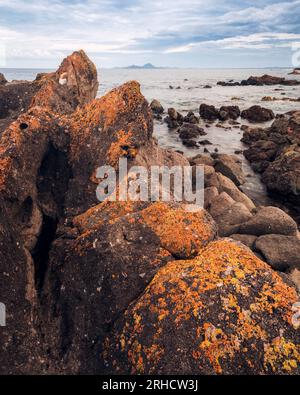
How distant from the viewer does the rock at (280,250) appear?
32.8ft

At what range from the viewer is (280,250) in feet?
33.4

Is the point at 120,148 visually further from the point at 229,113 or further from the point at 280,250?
the point at 229,113

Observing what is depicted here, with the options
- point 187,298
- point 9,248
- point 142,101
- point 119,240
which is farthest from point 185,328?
point 142,101

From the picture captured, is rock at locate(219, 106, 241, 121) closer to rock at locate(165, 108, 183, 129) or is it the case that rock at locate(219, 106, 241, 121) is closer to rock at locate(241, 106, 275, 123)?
rock at locate(241, 106, 275, 123)

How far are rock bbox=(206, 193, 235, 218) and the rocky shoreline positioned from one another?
4.82 m

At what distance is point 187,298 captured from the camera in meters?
4.38

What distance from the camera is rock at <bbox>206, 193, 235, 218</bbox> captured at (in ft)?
41.0

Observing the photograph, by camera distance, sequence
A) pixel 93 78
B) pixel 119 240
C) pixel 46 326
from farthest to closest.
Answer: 1. pixel 93 78
2. pixel 119 240
3. pixel 46 326

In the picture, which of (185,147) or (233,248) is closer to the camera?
(233,248)

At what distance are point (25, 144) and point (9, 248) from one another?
9.86 feet

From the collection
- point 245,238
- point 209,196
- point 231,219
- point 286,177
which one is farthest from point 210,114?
point 245,238

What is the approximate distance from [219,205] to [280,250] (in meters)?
3.21

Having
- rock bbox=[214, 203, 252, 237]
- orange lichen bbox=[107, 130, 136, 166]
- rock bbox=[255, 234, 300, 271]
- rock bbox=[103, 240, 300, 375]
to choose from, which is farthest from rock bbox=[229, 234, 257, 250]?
rock bbox=[103, 240, 300, 375]
